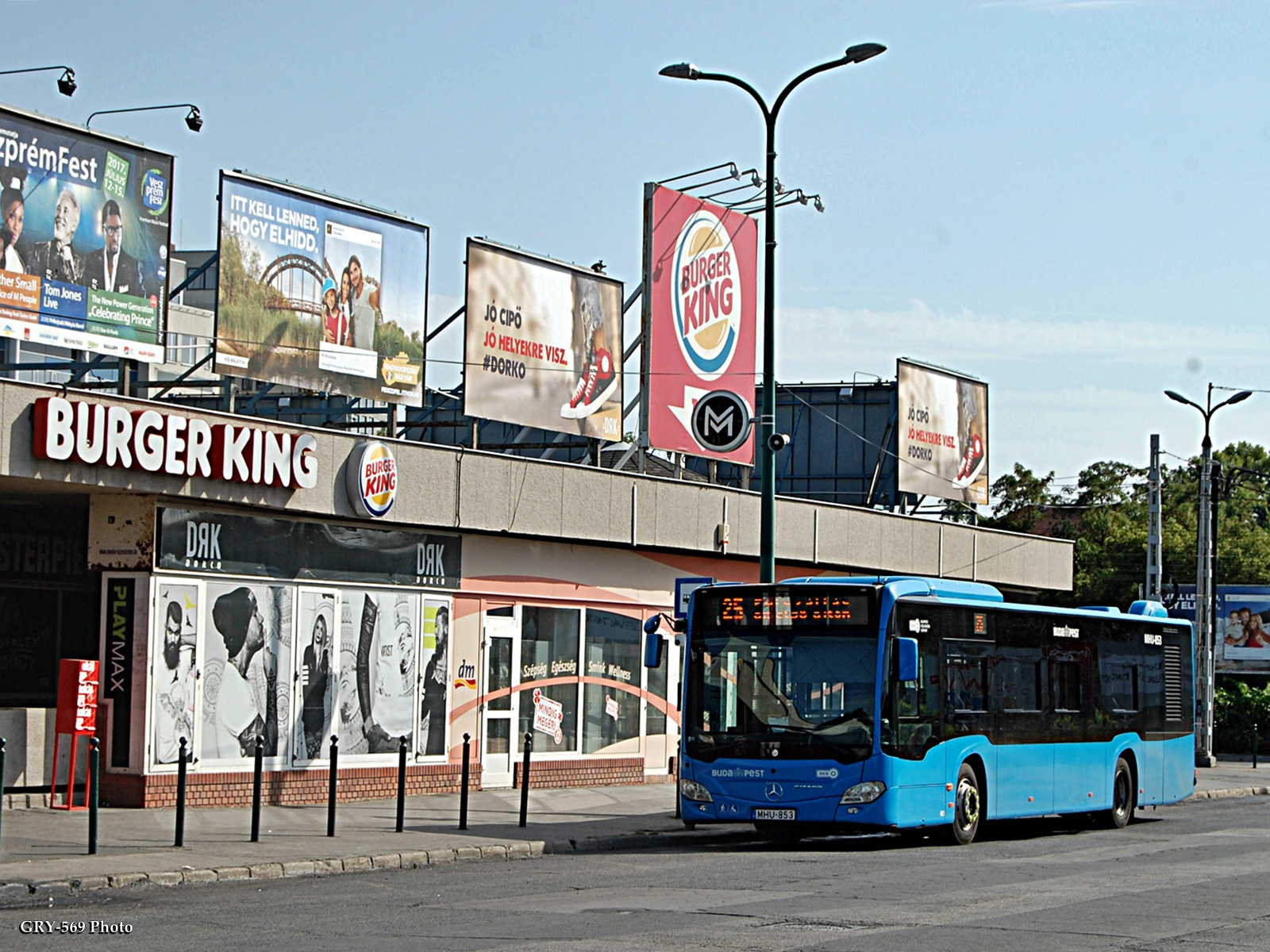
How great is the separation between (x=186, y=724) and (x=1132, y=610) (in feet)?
44.9

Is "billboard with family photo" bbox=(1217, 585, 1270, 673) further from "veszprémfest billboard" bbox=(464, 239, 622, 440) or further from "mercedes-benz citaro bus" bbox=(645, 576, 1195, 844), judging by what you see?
"mercedes-benz citaro bus" bbox=(645, 576, 1195, 844)

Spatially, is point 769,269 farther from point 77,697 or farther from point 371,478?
point 77,697

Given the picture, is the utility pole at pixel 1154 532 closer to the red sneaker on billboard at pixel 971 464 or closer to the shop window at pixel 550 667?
the red sneaker on billboard at pixel 971 464

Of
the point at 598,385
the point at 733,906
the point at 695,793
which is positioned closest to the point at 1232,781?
the point at 598,385

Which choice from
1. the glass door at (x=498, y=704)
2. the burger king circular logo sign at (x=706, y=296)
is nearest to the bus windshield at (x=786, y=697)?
the glass door at (x=498, y=704)

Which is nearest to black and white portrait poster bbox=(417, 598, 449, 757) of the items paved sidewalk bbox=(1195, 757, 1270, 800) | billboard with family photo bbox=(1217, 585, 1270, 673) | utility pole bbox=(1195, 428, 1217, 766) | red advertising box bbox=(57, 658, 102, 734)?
red advertising box bbox=(57, 658, 102, 734)

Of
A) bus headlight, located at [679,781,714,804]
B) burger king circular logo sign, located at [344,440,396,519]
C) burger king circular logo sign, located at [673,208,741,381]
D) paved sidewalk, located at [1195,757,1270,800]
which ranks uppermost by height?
burger king circular logo sign, located at [673,208,741,381]

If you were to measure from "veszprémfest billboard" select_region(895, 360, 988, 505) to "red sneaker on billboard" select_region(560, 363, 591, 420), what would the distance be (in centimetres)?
1284

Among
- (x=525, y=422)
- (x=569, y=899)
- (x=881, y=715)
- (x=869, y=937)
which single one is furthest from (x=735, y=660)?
(x=525, y=422)

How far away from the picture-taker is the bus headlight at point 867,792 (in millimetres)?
18562

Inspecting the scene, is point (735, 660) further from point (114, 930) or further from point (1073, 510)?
point (1073, 510)

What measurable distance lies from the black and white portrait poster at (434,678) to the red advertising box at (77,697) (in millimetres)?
5429

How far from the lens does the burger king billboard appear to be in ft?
105

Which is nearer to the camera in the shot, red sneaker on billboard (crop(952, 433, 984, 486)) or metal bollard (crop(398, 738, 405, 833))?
metal bollard (crop(398, 738, 405, 833))
